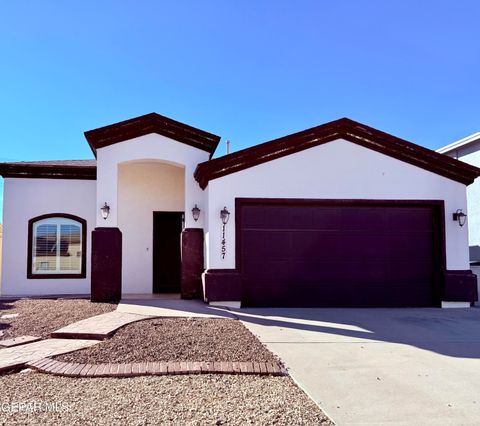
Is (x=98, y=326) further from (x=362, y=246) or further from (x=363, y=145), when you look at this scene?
(x=363, y=145)

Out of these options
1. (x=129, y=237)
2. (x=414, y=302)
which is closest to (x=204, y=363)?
(x=414, y=302)

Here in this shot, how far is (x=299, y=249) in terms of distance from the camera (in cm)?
1152

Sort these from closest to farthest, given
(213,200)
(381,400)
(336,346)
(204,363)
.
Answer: (381,400) → (204,363) → (336,346) → (213,200)

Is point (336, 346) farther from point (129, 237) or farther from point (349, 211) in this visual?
point (129, 237)

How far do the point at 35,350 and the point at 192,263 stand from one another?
608cm

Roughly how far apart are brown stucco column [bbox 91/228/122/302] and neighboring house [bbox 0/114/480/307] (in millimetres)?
25

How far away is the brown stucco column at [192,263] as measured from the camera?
39.9ft

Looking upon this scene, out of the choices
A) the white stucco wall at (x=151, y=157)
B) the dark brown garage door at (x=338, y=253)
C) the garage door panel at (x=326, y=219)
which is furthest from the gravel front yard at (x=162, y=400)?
the white stucco wall at (x=151, y=157)

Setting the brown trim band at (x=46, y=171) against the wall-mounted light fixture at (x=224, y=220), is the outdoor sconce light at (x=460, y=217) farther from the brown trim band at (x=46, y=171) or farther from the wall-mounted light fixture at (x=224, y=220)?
the brown trim band at (x=46, y=171)

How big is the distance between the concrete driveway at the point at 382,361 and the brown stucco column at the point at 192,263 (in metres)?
2.10

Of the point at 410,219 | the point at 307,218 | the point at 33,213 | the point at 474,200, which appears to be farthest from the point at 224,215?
the point at 474,200

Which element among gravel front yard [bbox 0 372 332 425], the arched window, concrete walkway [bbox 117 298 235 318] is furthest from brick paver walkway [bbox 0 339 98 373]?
the arched window

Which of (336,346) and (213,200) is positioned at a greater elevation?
(213,200)

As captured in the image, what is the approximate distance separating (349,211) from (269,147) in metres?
2.58
